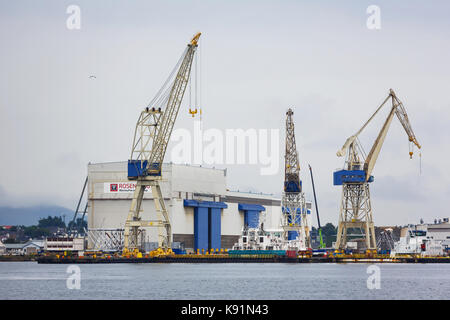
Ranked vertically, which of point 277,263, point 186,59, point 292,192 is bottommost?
point 277,263

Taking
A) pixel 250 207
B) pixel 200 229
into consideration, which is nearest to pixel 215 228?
pixel 200 229

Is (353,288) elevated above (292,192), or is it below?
below

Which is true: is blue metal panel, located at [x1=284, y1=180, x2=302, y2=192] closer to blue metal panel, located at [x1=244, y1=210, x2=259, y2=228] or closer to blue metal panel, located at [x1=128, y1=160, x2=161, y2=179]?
blue metal panel, located at [x1=244, y1=210, x2=259, y2=228]

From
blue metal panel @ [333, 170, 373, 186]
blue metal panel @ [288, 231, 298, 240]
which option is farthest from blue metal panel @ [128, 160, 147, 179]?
blue metal panel @ [288, 231, 298, 240]

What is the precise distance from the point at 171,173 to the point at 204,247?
52.1ft

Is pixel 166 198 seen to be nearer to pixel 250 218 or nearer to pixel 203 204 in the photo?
pixel 203 204

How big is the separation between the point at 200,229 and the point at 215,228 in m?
4.69

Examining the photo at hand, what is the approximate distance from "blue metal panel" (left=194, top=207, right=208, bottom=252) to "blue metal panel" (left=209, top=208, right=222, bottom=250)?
1850mm

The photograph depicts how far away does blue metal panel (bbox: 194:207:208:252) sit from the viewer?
141375mm

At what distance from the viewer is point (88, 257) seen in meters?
123

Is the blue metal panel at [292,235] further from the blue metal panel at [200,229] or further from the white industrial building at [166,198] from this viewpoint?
the blue metal panel at [200,229]

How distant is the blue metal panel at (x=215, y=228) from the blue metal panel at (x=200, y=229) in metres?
1.85
